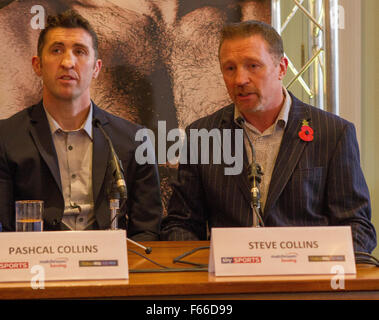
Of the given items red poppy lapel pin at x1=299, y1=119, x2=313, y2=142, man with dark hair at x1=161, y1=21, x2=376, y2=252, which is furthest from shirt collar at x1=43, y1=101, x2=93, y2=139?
red poppy lapel pin at x1=299, y1=119, x2=313, y2=142

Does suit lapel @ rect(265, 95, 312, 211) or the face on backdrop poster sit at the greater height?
the face on backdrop poster

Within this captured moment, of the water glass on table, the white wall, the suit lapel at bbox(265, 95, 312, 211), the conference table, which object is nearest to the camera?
the conference table

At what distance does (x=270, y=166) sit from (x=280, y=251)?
87 centimetres

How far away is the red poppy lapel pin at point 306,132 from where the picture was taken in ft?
7.09

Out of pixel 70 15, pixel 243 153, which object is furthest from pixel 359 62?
pixel 70 15

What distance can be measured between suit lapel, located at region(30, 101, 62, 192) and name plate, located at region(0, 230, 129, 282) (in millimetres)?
906

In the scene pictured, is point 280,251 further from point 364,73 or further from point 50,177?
point 364,73

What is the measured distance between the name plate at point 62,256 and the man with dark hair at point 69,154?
33.4 inches

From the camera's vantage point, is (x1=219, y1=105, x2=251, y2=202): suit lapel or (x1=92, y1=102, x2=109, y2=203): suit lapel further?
(x1=92, y1=102, x2=109, y2=203): suit lapel

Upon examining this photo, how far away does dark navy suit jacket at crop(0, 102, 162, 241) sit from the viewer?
2.21m

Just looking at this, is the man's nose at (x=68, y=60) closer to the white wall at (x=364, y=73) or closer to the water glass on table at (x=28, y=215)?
the water glass on table at (x=28, y=215)

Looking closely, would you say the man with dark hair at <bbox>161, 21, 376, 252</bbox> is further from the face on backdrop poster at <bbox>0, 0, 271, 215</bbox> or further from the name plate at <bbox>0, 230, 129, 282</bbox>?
the name plate at <bbox>0, 230, 129, 282</bbox>

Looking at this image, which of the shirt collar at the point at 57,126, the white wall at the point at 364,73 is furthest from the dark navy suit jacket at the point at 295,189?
the white wall at the point at 364,73

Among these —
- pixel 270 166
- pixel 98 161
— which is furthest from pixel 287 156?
pixel 98 161
